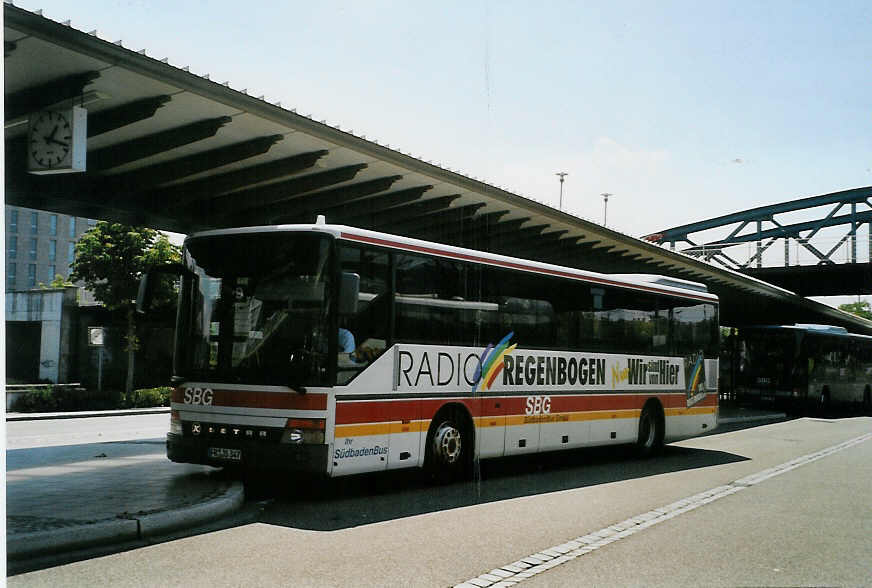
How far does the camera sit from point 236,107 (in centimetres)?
1165

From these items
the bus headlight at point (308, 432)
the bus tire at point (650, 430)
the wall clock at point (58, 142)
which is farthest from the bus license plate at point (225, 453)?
the bus tire at point (650, 430)

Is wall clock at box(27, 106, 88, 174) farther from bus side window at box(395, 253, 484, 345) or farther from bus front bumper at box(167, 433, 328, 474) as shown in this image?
bus side window at box(395, 253, 484, 345)

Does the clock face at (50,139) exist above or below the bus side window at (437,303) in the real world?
above

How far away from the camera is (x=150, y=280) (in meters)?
10.5

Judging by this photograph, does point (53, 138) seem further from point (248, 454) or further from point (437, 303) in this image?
point (437, 303)

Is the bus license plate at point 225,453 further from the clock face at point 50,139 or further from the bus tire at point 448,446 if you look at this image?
the clock face at point 50,139

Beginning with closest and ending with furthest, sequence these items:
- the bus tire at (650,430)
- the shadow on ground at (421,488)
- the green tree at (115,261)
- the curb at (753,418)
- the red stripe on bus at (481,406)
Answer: the shadow on ground at (421,488)
the red stripe on bus at (481,406)
the bus tire at (650,430)
the curb at (753,418)
the green tree at (115,261)


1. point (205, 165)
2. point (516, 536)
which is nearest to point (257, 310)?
point (516, 536)

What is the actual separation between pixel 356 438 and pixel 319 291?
5.58 feet

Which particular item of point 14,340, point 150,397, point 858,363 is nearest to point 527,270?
point 150,397

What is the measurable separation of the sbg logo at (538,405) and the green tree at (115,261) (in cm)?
2114

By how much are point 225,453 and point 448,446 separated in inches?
115

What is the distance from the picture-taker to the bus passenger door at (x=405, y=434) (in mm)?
10562

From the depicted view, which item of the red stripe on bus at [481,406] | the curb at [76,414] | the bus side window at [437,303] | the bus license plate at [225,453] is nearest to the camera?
the bus license plate at [225,453]
